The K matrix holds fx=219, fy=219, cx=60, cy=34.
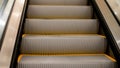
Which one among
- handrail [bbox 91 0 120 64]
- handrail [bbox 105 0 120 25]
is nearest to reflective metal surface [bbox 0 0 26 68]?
handrail [bbox 91 0 120 64]

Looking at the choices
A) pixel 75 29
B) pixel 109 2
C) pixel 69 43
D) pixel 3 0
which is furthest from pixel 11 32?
pixel 109 2

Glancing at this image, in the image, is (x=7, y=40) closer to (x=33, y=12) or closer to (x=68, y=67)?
(x=68, y=67)

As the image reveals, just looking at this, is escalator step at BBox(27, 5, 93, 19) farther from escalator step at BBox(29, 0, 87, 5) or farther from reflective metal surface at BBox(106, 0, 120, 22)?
reflective metal surface at BBox(106, 0, 120, 22)

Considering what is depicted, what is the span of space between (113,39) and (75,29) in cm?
74

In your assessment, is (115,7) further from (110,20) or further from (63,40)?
(63,40)

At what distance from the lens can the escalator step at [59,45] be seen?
279 cm

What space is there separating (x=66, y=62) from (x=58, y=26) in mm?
882

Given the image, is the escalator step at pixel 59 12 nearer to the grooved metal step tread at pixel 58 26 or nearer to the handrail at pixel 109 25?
the handrail at pixel 109 25

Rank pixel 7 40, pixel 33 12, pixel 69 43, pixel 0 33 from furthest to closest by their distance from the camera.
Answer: pixel 33 12, pixel 69 43, pixel 7 40, pixel 0 33

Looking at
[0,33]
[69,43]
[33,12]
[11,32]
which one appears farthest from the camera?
[33,12]

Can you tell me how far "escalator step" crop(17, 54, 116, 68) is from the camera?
7.88 feet

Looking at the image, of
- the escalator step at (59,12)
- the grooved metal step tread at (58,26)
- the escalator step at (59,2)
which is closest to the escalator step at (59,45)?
the grooved metal step tread at (58,26)

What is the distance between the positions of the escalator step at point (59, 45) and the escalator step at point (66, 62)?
0.81 feet

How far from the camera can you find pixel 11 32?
2508 millimetres
